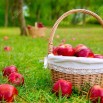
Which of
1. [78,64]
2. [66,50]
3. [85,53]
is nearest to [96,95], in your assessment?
[78,64]

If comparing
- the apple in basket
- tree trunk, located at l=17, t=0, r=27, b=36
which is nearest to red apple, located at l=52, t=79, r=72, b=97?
the apple in basket

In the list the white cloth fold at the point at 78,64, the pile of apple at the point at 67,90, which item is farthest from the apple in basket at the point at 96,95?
the white cloth fold at the point at 78,64

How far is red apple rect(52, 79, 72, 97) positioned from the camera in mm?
3828

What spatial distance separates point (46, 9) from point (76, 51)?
4695 cm

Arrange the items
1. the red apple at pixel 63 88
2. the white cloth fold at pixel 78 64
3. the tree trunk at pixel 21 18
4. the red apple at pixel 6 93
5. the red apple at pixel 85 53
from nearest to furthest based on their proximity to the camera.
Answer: the red apple at pixel 6 93
the red apple at pixel 63 88
the white cloth fold at pixel 78 64
the red apple at pixel 85 53
the tree trunk at pixel 21 18

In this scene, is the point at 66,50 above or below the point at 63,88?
above

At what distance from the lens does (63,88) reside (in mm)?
3832

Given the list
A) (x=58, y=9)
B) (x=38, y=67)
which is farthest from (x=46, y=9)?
(x=38, y=67)

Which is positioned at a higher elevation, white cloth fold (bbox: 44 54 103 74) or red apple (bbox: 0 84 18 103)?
white cloth fold (bbox: 44 54 103 74)

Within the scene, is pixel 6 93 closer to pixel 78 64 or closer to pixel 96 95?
pixel 96 95

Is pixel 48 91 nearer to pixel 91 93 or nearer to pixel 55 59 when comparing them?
pixel 55 59

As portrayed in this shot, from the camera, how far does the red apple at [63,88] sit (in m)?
3.83

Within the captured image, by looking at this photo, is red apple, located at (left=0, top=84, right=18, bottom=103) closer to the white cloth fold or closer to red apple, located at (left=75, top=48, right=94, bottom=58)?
the white cloth fold

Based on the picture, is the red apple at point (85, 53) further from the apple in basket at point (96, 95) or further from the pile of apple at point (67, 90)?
the apple in basket at point (96, 95)
